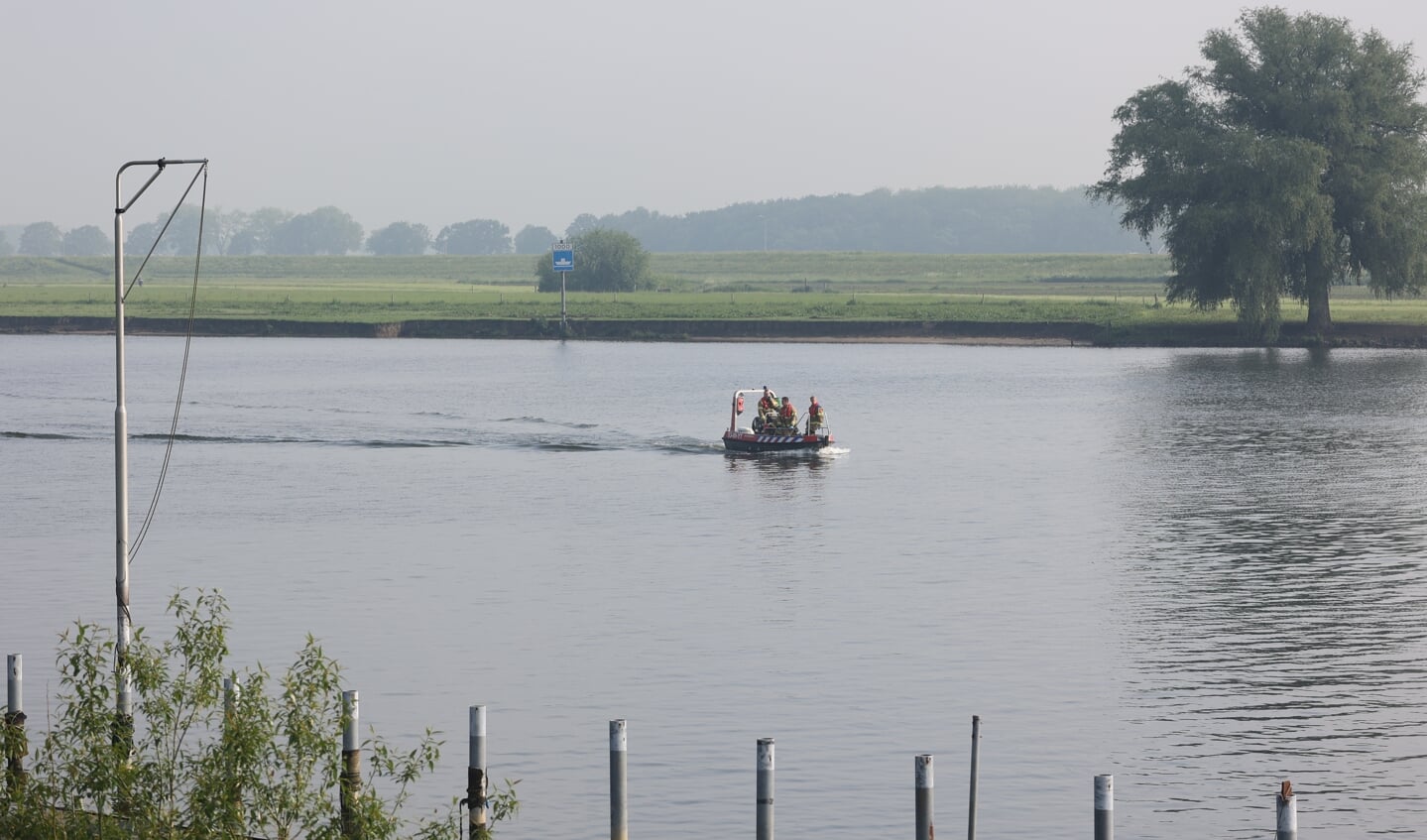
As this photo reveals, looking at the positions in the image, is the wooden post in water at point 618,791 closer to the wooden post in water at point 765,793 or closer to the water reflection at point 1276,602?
the wooden post in water at point 765,793

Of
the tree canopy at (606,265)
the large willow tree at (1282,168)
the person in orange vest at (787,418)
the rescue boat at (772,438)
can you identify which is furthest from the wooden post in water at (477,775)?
the tree canopy at (606,265)

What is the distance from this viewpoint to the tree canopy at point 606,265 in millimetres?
186250

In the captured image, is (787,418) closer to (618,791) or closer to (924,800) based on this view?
(618,791)

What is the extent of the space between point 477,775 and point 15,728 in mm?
4116

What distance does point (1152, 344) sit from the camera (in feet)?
408

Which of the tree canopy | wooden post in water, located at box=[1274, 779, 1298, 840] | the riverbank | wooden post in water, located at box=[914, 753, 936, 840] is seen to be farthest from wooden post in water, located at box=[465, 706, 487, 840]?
the tree canopy

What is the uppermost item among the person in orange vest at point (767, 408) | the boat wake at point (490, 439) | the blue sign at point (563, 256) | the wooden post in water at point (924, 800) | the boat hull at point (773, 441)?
the blue sign at point (563, 256)

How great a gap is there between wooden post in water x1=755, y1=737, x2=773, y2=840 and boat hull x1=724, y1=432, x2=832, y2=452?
44.5 metres

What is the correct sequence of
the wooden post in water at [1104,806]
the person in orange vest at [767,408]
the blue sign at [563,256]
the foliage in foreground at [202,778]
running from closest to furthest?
the wooden post in water at [1104,806] → the foliage in foreground at [202,778] → the person in orange vest at [767,408] → the blue sign at [563,256]

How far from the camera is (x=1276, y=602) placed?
1313 inches

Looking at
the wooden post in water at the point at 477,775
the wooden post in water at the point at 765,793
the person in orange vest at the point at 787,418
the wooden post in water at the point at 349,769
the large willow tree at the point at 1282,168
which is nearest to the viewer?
the wooden post in water at the point at 765,793

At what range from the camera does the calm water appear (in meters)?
22.0

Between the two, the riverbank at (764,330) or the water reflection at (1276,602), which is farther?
the riverbank at (764,330)

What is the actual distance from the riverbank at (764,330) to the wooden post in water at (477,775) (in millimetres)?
103983
